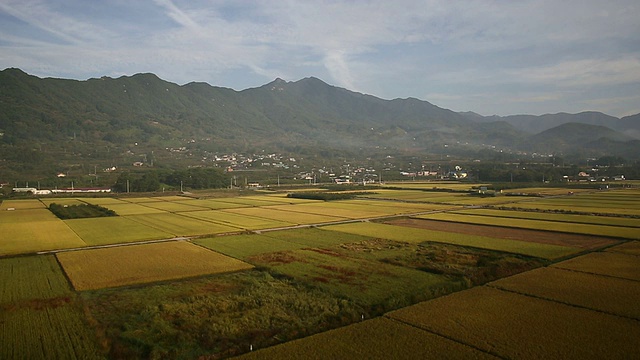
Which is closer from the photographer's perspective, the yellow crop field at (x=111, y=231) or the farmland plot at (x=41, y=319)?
the farmland plot at (x=41, y=319)

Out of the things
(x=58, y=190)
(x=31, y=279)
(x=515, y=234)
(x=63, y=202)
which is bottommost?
(x=515, y=234)

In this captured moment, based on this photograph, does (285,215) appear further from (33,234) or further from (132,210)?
(33,234)

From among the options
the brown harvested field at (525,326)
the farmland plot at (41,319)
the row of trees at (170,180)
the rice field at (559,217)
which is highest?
the row of trees at (170,180)

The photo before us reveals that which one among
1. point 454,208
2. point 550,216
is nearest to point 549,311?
point 550,216

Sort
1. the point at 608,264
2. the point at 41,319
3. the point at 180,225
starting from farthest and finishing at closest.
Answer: the point at 180,225
the point at 608,264
the point at 41,319

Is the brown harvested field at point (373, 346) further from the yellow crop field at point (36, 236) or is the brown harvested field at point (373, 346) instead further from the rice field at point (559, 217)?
the rice field at point (559, 217)

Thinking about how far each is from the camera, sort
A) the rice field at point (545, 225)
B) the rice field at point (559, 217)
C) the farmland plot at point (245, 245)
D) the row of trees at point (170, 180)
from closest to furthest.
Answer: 1. the farmland plot at point (245, 245)
2. the rice field at point (545, 225)
3. the rice field at point (559, 217)
4. the row of trees at point (170, 180)

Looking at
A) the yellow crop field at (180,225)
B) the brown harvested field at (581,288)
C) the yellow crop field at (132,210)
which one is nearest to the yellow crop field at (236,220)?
the yellow crop field at (180,225)

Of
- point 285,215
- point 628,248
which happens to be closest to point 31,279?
point 285,215
